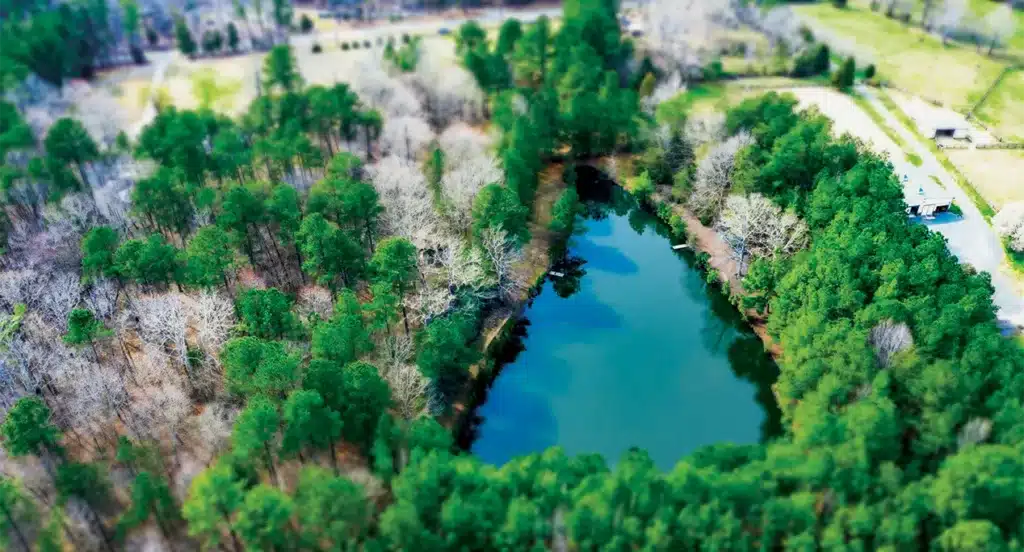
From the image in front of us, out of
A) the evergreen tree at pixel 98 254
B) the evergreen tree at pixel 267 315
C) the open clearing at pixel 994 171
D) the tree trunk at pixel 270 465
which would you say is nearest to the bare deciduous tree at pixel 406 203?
the evergreen tree at pixel 267 315

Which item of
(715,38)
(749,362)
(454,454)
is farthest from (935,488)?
(715,38)

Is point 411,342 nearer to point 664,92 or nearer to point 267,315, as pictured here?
point 267,315

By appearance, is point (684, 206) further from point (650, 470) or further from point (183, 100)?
point (183, 100)

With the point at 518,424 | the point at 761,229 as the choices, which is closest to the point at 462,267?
the point at 518,424

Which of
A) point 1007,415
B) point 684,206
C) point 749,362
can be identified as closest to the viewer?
point 1007,415

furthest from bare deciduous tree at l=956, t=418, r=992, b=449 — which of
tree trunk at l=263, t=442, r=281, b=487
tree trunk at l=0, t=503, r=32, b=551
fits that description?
tree trunk at l=0, t=503, r=32, b=551

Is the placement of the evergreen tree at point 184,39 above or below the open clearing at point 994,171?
above

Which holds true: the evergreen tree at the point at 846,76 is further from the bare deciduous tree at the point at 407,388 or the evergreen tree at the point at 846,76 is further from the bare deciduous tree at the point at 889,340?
the bare deciduous tree at the point at 407,388
